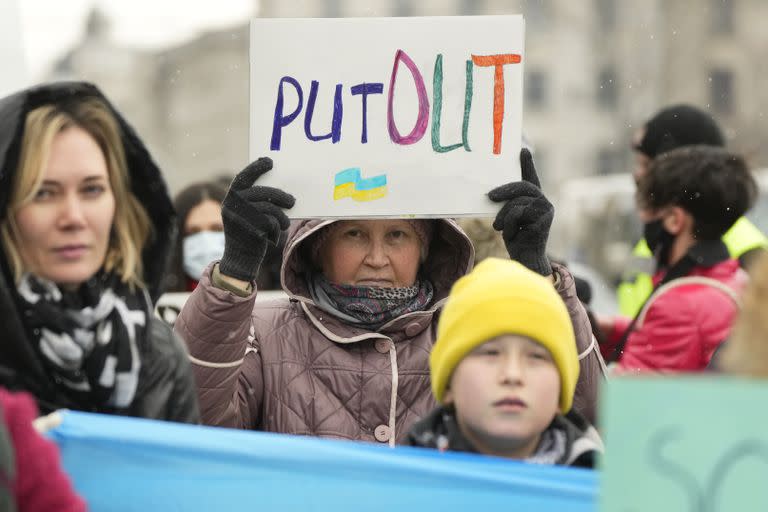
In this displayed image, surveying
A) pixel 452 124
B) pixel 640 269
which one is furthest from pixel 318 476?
pixel 640 269

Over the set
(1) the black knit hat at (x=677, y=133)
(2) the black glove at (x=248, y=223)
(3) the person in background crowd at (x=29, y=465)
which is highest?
(1) the black knit hat at (x=677, y=133)

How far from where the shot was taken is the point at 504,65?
355 centimetres

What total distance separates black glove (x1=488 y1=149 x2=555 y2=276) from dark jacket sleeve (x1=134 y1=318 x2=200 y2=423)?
86cm

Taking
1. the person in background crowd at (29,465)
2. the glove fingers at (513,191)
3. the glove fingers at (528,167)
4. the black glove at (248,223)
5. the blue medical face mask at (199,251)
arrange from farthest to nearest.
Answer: the blue medical face mask at (199,251), the glove fingers at (528,167), the glove fingers at (513,191), the black glove at (248,223), the person in background crowd at (29,465)

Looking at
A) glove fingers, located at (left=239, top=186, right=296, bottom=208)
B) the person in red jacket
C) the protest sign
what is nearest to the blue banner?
the protest sign

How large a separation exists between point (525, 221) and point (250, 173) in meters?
0.63

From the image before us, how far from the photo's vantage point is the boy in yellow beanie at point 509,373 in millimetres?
2766

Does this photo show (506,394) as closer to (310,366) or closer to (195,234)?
(310,366)

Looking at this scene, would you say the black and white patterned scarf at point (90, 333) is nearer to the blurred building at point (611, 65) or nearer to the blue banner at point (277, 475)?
the blue banner at point (277, 475)

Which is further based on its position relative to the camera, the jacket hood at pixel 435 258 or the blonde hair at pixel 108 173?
the jacket hood at pixel 435 258

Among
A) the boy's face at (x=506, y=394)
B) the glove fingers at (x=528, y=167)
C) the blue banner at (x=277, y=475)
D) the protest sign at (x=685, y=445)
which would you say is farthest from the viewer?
the glove fingers at (x=528, y=167)

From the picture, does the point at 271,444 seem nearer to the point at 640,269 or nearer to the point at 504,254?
the point at 504,254

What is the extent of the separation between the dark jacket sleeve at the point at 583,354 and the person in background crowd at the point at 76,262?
101 cm

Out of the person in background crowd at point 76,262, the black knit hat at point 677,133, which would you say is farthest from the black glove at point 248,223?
the black knit hat at point 677,133
